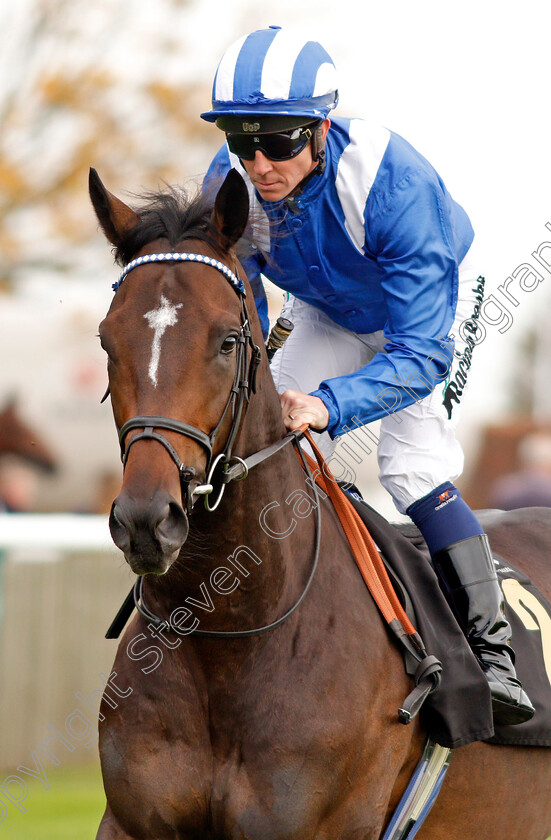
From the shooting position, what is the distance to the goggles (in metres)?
3.32

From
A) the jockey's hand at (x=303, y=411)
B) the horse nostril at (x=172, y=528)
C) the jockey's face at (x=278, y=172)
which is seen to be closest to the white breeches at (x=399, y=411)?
the jockey's hand at (x=303, y=411)

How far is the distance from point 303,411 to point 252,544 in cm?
45

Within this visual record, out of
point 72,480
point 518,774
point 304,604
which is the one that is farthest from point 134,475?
point 72,480

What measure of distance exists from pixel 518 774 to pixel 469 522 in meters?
0.93

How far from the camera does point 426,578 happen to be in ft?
11.5

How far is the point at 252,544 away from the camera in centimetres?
294

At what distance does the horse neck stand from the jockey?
185mm

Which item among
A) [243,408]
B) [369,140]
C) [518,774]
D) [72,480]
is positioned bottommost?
[72,480]

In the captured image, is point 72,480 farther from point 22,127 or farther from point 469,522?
point 469,522

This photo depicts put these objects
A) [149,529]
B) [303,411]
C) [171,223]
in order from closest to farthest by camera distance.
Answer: [149,529] < [171,223] < [303,411]

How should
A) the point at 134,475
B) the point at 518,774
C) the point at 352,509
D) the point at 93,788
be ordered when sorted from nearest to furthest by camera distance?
the point at 134,475
the point at 352,509
the point at 518,774
the point at 93,788

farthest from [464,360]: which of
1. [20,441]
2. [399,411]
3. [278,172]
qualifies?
[20,441]

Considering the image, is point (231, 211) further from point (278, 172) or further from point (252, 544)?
point (252, 544)

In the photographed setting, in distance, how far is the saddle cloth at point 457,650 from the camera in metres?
3.26
